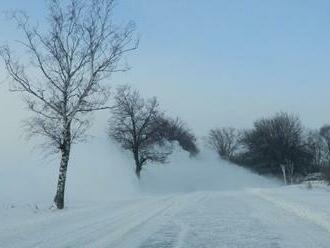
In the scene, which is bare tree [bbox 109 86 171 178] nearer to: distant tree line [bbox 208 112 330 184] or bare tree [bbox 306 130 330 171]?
distant tree line [bbox 208 112 330 184]

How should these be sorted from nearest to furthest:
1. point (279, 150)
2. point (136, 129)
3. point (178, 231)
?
point (178, 231) → point (136, 129) → point (279, 150)

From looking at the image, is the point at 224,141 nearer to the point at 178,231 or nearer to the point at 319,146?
the point at 319,146

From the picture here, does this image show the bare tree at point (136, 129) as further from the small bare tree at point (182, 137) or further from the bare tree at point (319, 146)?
the bare tree at point (319, 146)

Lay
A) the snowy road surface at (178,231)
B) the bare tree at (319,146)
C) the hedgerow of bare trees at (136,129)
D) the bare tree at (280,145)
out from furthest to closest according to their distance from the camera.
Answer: the bare tree at (319,146), the bare tree at (280,145), the hedgerow of bare trees at (136,129), the snowy road surface at (178,231)

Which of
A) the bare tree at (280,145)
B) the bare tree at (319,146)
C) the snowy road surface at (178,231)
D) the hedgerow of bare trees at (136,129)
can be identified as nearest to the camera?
the snowy road surface at (178,231)

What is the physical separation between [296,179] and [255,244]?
8183 cm

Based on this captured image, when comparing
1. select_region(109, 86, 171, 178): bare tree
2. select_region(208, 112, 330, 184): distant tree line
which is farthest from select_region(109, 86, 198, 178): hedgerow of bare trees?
select_region(208, 112, 330, 184): distant tree line

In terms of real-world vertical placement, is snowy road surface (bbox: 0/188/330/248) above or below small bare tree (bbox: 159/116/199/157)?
below

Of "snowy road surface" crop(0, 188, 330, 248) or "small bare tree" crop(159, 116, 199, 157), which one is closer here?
"snowy road surface" crop(0, 188, 330, 248)

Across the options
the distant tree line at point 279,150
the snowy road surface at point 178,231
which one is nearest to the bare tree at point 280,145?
the distant tree line at point 279,150

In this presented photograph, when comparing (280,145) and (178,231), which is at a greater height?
(280,145)

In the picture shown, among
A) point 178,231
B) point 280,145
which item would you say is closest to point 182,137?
point 280,145

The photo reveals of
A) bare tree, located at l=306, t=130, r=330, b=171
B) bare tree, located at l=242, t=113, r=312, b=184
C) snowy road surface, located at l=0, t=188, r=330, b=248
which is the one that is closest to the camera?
snowy road surface, located at l=0, t=188, r=330, b=248

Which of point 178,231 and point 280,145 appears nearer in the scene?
point 178,231
